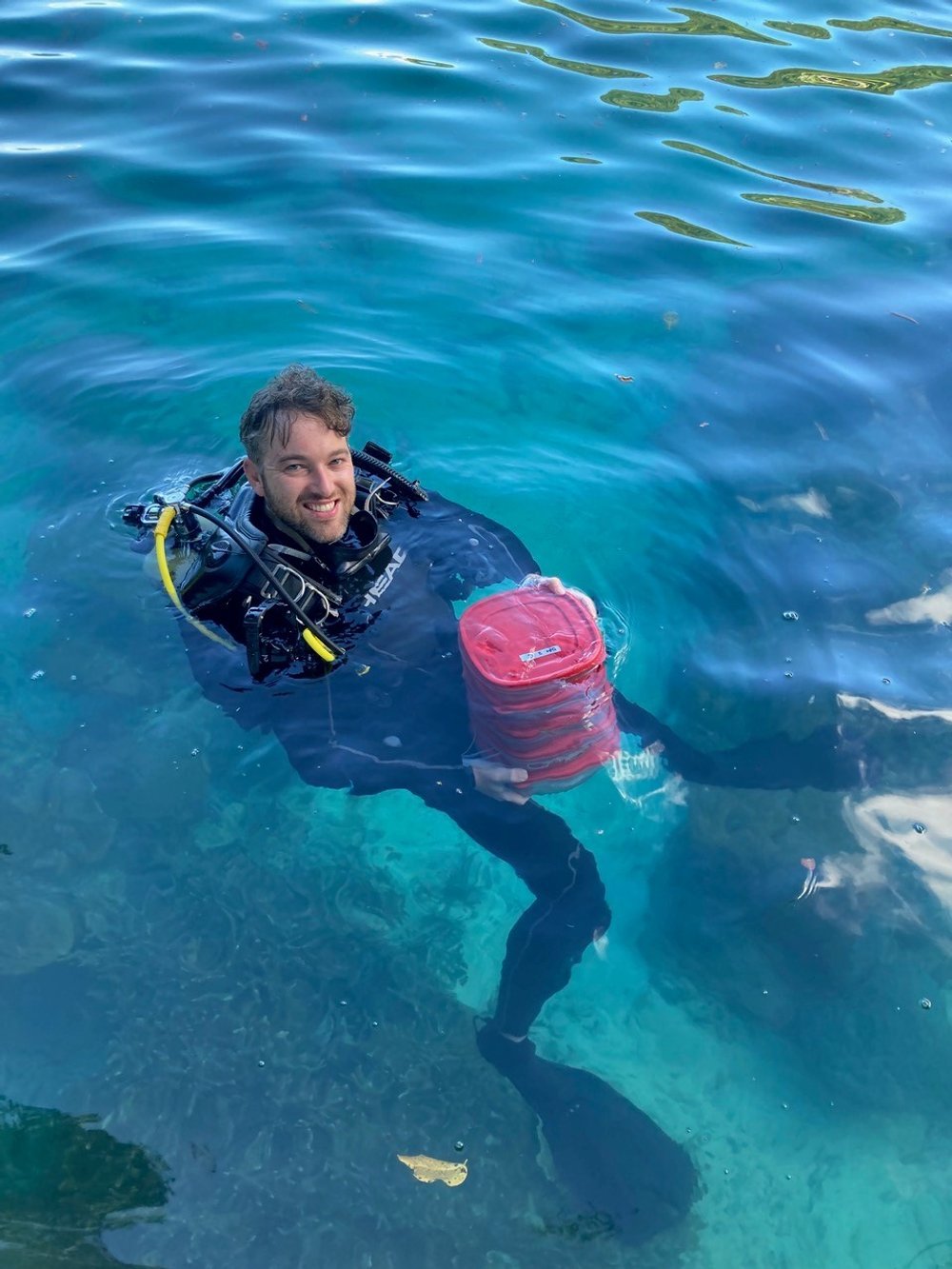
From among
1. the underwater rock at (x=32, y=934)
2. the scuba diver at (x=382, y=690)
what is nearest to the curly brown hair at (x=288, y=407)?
the scuba diver at (x=382, y=690)

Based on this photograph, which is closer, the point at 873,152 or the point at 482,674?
the point at 482,674

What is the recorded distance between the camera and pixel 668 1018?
14.3 ft

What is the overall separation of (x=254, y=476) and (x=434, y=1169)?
2.68 meters

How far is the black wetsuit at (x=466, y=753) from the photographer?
394 cm

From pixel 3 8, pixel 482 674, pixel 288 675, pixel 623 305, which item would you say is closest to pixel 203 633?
pixel 288 675

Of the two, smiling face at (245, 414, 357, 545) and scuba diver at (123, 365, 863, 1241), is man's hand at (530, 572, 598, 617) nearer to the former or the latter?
scuba diver at (123, 365, 863, 1241)

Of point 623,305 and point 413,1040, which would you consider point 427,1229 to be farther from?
point 623,305

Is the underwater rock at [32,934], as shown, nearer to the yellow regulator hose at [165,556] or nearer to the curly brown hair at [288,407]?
the yellow regulator hose at [165,556]

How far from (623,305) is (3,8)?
737 cm

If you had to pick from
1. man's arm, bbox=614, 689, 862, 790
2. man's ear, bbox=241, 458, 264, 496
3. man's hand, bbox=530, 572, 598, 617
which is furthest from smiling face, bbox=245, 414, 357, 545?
man's arm, bbox=614, 689, 862, 790

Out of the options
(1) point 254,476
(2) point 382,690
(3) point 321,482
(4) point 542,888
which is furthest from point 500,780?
(1) point 254,476

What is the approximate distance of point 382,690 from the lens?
4.71m

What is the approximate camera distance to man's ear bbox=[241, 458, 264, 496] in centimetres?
455

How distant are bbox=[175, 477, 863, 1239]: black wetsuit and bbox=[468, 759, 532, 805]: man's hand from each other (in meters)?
0.08
